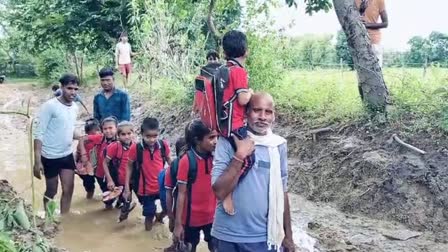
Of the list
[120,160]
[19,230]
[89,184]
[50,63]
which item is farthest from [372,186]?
[50,63]

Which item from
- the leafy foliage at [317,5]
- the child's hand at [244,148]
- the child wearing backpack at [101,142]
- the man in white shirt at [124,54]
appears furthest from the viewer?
the man in white shirt at [124,54]

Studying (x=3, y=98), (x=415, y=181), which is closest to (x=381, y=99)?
(x=415, y=181)

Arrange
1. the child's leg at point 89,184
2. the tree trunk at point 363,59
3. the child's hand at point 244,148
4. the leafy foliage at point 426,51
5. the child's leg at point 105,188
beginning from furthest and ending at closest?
1. the leafy foliage at point 426,51
2. the child's leg at point 89,184
3. the tree trunk at point 363,59
4. the child's leg at point 105,188
5. the child's hand at point 244,148

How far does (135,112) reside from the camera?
512 inches

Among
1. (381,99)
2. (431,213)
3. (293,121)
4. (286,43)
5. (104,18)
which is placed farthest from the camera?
(104,18)

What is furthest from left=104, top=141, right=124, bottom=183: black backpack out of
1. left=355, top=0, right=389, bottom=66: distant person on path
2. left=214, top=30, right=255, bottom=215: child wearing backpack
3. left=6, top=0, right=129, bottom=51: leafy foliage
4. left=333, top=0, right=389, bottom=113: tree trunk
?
left=6, top=0, right=129, bottom=51: leafy foliage

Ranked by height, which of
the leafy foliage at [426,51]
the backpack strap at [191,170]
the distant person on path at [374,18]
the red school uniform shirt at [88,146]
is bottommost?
the red school uniform shirt at [88,146]

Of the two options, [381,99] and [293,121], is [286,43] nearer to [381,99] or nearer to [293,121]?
[293,121]

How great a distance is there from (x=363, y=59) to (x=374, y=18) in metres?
0.85

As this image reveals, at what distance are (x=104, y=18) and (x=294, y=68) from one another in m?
6.94

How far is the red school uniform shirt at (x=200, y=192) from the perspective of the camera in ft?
14.2

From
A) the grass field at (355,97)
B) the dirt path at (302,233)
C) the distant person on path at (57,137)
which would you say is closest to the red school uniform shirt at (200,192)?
the dirt path at (302,233)

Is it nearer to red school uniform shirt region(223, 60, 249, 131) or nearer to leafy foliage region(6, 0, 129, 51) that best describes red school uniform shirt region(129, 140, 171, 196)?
red school uniform shirt region(223, 60, 249, 131)

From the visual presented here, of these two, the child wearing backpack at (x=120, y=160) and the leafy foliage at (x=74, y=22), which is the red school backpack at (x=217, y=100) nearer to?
the child wearing backpack at (x=120, y=160)
